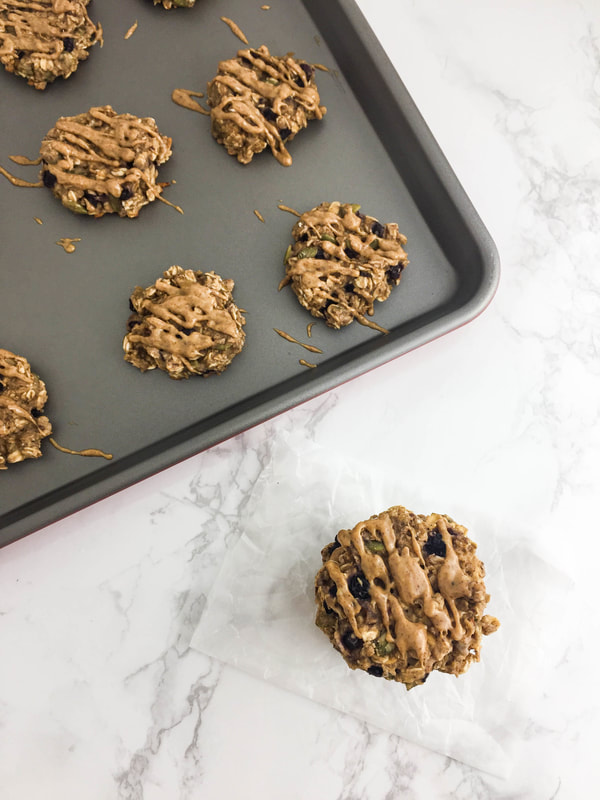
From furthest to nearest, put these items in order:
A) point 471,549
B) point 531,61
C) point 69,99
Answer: point 531,61 → point 69,99 → point 471,549

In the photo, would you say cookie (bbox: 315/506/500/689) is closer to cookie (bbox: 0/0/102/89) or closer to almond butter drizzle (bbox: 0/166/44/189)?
almond butter drizzle (bbox: 0/166/44/189)

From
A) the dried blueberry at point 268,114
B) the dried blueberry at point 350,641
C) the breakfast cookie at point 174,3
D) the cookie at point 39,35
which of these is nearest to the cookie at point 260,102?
the dried blueberry at point 268,114

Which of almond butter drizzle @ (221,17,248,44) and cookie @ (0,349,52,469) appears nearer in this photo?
cookie @ (0,349,52,469)

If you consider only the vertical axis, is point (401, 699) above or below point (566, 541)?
below

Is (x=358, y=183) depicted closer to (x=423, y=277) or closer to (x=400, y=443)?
(x=423, y=277)

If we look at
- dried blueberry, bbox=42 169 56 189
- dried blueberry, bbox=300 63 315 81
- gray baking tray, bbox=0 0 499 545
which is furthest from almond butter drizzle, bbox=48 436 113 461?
dried blueberry, bbox=300 63 315 81

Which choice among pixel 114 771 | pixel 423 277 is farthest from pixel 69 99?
pixel 114 771

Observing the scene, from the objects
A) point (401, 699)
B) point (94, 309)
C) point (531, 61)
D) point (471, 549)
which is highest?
point (531, 61)

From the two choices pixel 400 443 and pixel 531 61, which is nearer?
pixel 400 443
